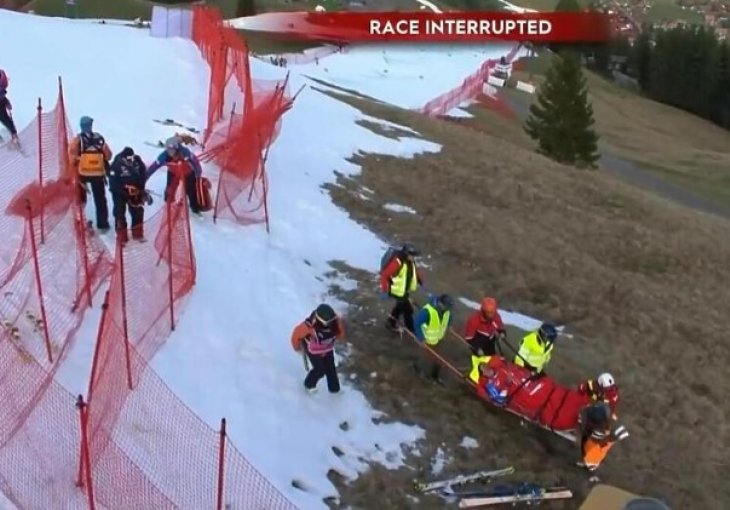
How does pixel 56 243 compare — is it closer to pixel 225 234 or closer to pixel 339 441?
pixel 225 234

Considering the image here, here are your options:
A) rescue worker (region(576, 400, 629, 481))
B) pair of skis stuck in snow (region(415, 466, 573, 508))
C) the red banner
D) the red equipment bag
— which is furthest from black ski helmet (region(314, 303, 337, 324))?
the red banner

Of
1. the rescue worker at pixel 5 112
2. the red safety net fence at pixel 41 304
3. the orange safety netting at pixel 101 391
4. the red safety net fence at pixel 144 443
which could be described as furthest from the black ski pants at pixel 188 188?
the rescue worker at pixel 5 112

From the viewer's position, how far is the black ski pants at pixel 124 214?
14.5 meters

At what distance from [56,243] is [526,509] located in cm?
804

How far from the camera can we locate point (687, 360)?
16281 millimetres

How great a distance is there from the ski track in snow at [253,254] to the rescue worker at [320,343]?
9.9 inches

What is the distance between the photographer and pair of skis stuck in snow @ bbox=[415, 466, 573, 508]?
11031 mm

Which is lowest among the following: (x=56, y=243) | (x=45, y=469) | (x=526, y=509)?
(x=526, y=509)

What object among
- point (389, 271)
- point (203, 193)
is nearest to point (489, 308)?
point (389, 271)

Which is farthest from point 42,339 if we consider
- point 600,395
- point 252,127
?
point 252,127

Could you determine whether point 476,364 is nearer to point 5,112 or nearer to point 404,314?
point 404,314

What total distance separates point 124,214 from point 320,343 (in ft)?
15.8

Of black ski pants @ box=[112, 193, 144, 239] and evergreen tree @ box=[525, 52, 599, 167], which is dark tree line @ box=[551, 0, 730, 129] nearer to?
evergreen tree @ box=[525, 52, 599, 167]

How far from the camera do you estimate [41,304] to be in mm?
11680
